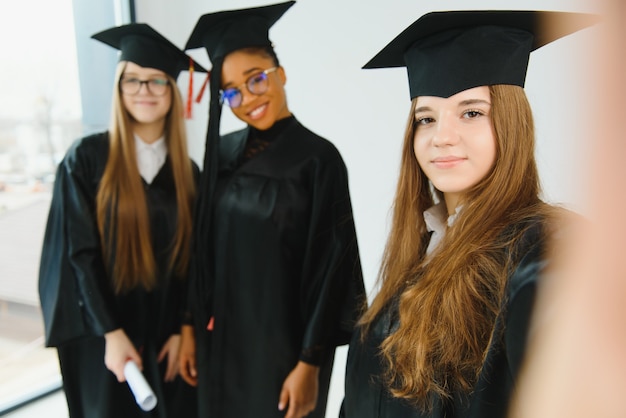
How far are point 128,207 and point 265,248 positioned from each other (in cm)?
55

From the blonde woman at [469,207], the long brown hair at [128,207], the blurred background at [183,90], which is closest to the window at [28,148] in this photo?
the blurred background at [183,90]

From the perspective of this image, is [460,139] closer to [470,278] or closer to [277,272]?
[470,278]

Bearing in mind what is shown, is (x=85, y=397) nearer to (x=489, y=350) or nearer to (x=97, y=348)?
(x=97, y=348)

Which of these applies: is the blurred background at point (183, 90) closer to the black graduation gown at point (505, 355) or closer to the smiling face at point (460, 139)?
the smiling face at point (460, 139)

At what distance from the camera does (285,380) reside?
5.05ft

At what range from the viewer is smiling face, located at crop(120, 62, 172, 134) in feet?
5.42

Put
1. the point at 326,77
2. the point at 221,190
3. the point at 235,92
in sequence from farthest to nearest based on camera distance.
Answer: the point at 326,77
the point at 221,190
the point at 235,92

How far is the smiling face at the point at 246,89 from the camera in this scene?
57.1 inches

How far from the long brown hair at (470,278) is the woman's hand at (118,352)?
3.51 ft

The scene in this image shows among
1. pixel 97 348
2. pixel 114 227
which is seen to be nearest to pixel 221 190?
pixel 114 227

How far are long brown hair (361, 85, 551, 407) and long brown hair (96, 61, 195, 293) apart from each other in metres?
1.04

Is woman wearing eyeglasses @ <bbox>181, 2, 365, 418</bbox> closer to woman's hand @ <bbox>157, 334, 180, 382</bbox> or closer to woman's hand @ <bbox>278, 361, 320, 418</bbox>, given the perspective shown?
woman's hand @ <bbox>278, 361, 320, 418</bbox>

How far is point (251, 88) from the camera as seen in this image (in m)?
1.45

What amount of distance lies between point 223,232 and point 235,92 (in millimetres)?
440
